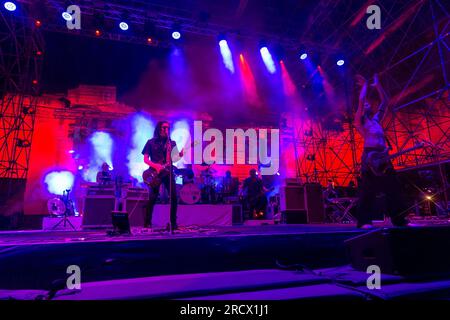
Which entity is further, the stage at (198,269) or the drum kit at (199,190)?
the drum kit at (199,190)

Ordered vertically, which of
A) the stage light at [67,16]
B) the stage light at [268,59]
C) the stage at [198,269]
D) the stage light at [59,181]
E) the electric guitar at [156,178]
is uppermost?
the stage light at [268,59]

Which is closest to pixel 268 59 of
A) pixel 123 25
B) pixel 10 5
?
pixel 123 25

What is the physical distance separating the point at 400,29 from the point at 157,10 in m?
8.78

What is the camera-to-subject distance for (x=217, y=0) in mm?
10039

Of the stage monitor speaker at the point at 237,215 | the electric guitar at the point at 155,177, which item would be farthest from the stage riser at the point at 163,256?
the stage monitor speaker at the point at 237,215

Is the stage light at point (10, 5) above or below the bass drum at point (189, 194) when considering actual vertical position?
above

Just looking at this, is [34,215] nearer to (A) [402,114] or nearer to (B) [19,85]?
(B) [19,85]

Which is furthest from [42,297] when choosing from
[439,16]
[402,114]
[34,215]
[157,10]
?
[402,114]

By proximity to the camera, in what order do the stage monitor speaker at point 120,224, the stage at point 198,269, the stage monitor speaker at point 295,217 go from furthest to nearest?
the stage monitor speaker at point 295,217 → the stage monitor speaker at point 120,224 → the stage at point 198,269

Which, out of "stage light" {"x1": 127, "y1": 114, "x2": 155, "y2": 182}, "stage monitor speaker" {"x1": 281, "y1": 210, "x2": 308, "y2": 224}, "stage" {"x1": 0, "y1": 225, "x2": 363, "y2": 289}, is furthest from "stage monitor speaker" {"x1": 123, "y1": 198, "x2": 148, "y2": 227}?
"stage light" {"x1": 127, "y1": 114, "x2": 155, "y2": 182}

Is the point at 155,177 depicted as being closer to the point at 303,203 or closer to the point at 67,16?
the point at 303,203

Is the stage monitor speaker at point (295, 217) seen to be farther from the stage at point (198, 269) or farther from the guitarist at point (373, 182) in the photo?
the stage at point (198, 269)

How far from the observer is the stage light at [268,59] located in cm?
1299

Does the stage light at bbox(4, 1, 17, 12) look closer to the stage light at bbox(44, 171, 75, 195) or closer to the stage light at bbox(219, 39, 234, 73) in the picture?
the stage light at bbox(44, 171, 75, 195)
